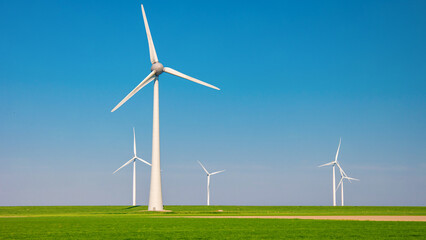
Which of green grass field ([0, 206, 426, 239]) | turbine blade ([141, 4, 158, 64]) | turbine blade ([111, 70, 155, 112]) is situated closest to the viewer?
green grass field ([0, 206, 426, 239])

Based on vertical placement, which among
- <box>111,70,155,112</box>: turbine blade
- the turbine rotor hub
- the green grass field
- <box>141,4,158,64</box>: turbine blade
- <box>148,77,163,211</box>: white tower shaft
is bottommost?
the green grass field

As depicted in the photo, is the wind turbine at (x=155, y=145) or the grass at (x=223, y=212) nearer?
the wind turbine at (x=155, y=145)

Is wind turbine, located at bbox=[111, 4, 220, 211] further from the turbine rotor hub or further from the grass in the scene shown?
the grass

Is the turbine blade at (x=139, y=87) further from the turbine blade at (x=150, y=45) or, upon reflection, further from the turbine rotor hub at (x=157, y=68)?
the turbine blade at (x=150, y=45)

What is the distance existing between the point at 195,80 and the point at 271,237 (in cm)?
4704

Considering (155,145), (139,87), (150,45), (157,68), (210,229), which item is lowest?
(210,229)

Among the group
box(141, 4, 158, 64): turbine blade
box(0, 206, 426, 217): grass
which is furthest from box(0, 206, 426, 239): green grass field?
box(141, 4, 158, 64): turbine blade

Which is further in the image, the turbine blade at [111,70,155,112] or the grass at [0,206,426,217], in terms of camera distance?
the grass at [0,206,426,217]

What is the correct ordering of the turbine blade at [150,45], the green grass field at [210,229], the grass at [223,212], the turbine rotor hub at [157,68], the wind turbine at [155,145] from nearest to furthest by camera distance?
the green grass field at [210,229] < the wind turbine at [155,145] < the grass at [223,212] < the turbine blade at [150,45] < the turbine rotor hub at [157,68]

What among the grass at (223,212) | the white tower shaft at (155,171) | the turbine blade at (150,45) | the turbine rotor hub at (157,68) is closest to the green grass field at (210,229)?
the white tower shaft at (155,171)

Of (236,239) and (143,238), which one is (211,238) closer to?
(236,239)

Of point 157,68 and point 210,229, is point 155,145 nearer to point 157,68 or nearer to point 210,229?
point 157,68

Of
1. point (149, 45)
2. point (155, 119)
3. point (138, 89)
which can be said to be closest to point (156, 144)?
point (155, 119)

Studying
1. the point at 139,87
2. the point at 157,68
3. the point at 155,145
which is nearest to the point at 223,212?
the point at 155,145
